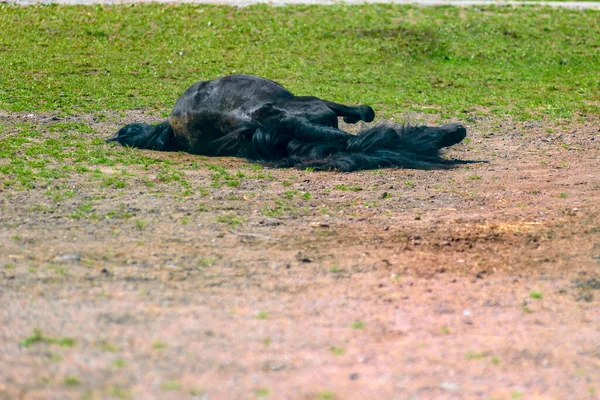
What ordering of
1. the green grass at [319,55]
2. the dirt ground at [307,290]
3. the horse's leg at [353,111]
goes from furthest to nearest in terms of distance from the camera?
the green grass at [319,55], the horse's leg at [353,111], the dirt ground at [307,290]

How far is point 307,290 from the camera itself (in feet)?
16.5

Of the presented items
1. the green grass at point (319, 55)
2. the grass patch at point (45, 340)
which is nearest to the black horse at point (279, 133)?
the green grass at point (319, 55)

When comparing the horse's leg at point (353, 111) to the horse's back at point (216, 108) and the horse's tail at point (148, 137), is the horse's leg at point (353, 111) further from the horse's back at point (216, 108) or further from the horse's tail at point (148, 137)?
the horse's tail at point (148, 137)

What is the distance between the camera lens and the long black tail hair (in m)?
8.56

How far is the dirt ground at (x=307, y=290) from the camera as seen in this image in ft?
12.5

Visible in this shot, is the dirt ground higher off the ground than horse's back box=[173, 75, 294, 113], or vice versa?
horse's back box=[173, 75, 294, 113]

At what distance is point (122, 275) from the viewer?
5.15 meters

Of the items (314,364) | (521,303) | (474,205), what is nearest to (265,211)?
(474,205)

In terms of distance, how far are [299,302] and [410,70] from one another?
11.0 m

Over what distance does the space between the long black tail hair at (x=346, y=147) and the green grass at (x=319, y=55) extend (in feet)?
8.98

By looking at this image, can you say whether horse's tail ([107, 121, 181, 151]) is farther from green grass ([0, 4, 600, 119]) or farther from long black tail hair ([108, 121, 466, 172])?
green grass ([0, 4, 600, 119])

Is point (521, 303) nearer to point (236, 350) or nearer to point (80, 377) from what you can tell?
point (236, 350)

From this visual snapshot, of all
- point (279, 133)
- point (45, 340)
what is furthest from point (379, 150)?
point (45, 340)

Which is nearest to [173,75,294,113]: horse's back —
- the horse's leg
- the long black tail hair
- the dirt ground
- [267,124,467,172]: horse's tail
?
the long black tail hair
